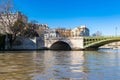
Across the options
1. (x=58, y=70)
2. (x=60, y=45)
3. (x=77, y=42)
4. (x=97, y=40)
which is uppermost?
(x=97, y=40)

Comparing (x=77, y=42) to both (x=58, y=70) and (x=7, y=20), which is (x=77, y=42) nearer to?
(x=7, y=20)

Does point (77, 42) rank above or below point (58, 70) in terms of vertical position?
above

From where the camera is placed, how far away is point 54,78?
16.6 meters

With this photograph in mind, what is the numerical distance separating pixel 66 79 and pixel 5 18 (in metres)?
67.7

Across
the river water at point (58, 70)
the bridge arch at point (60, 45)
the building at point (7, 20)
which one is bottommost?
the river water at point (58, 70)

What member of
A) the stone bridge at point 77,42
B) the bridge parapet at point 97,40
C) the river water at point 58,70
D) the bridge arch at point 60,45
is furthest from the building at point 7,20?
the river water at point 58,70

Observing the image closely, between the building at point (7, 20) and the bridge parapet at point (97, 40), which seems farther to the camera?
the bridge parapet at point (97, 40)

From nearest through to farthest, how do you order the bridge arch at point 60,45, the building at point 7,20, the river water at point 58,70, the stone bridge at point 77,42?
the river water at point 58,70 < the building at point 7,20 < the stone bridge at point 77,42 < the bridge arch at point 60,45

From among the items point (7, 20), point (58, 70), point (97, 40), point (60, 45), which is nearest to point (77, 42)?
point (97, 40)

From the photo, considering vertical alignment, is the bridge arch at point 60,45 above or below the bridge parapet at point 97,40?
below

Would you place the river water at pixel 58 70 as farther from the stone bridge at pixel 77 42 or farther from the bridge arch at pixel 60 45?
the bridge arch at pixel 60 45

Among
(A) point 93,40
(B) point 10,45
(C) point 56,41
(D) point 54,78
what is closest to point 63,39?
(C) point 56,41

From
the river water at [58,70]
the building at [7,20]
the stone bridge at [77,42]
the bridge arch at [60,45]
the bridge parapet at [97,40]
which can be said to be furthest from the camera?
the bridge arch at [60,45]

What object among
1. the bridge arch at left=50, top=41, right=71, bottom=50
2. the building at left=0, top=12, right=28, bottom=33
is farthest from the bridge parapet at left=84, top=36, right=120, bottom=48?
the building at left=0, top=12, right=28, bottom=33
